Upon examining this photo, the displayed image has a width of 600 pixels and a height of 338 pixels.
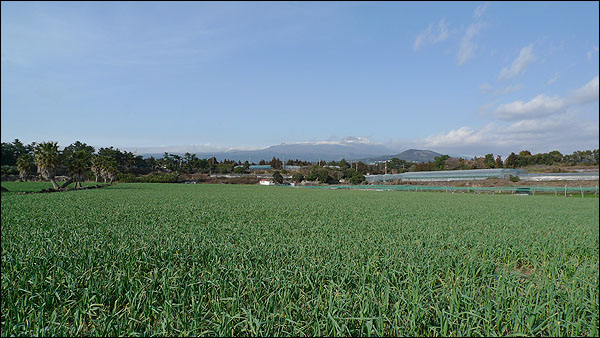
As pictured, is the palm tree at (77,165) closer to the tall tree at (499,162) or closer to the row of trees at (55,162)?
the row of trees at (55,162)

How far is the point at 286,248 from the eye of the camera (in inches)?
281

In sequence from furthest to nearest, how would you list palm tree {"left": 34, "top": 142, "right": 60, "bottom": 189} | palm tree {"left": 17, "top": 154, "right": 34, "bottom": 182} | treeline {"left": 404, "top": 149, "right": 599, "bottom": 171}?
treeline {"left": 404, "top": 149, "right": 599, "bottom": 171}, palm tree {"left": 17, "top": 154, "right": 34, "bottom": 182}, palm tree {"left": 34, "top": 142, "right": 60, "bottom": 189}

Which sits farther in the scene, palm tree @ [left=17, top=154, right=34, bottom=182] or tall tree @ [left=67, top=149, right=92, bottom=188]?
palm tree @ [left=17, top=154, right=34, bottom=182]

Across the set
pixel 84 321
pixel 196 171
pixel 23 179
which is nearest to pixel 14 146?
pixel 23 179

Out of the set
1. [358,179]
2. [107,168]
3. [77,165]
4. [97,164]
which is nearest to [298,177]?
[358,179]

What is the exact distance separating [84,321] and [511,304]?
17.2 ft

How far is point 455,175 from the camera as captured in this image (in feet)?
222

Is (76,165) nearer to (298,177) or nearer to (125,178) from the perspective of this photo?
(125,178)

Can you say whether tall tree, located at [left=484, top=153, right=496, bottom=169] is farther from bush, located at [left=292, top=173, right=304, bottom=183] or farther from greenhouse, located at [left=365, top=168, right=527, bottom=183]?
bush, located at [left=292, top=173, right=304, bottom=183]

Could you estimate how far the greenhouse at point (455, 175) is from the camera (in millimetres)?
59875

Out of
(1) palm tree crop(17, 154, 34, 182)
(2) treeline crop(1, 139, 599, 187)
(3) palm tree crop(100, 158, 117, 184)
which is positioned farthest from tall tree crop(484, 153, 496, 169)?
(1) palm tree crop(17, 154, 34, 182)

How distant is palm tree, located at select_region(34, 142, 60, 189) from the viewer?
40.9 meters

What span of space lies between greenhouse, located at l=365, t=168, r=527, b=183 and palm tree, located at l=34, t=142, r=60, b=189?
2465 inches

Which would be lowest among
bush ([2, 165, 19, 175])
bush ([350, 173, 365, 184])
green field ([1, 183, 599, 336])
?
bush ([350, 173, 365, 184])
